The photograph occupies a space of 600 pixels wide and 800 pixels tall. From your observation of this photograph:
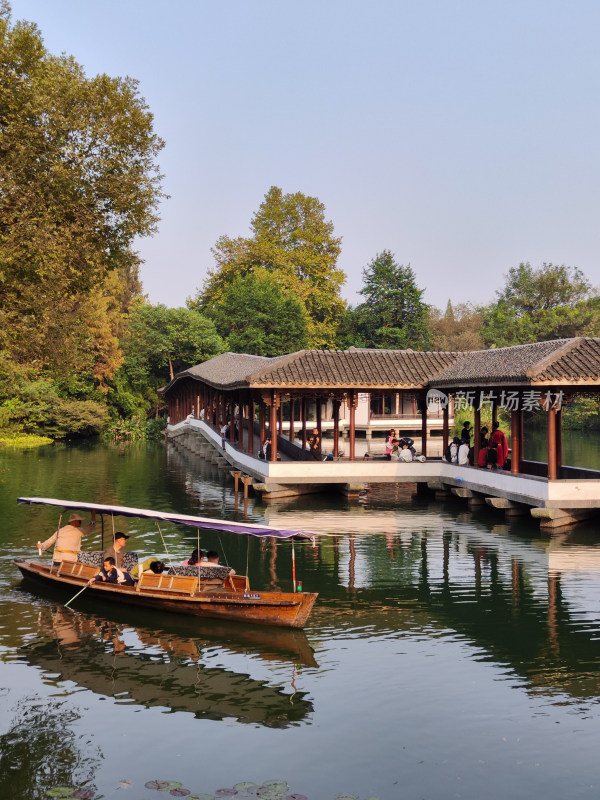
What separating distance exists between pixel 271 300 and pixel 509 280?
70.5 ft

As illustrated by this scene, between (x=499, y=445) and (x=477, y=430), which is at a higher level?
(x=477, y=430)

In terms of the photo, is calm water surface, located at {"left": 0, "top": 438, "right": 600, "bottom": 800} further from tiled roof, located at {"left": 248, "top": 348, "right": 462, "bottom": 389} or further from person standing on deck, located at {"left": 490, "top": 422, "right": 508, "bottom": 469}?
tiled roof, located at {"left": 248, "top": 348, "right": 462, "bottom": 389}

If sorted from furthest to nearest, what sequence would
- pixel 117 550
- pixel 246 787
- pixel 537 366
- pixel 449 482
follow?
pixel 449 482 < pixel 537 366 < pixel 117 550 < pixel 246 787

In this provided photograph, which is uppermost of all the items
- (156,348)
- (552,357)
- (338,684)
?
(156,348)

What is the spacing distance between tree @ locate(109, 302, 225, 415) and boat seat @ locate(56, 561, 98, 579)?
47945mm

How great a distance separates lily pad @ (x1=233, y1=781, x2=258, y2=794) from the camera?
8.20m

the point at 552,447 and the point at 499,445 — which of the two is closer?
the point at 552,447

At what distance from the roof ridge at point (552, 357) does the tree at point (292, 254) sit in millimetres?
51961

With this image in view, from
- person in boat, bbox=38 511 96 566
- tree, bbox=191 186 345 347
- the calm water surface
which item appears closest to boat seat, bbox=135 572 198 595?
the calm water surface

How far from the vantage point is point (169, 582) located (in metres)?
14.1

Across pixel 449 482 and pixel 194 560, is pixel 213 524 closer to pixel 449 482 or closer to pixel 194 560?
pixel 194 560

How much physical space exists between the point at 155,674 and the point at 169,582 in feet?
8.87

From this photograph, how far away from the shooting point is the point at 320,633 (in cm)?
1331

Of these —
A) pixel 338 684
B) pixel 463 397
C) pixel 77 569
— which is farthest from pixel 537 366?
pixel 338 684
